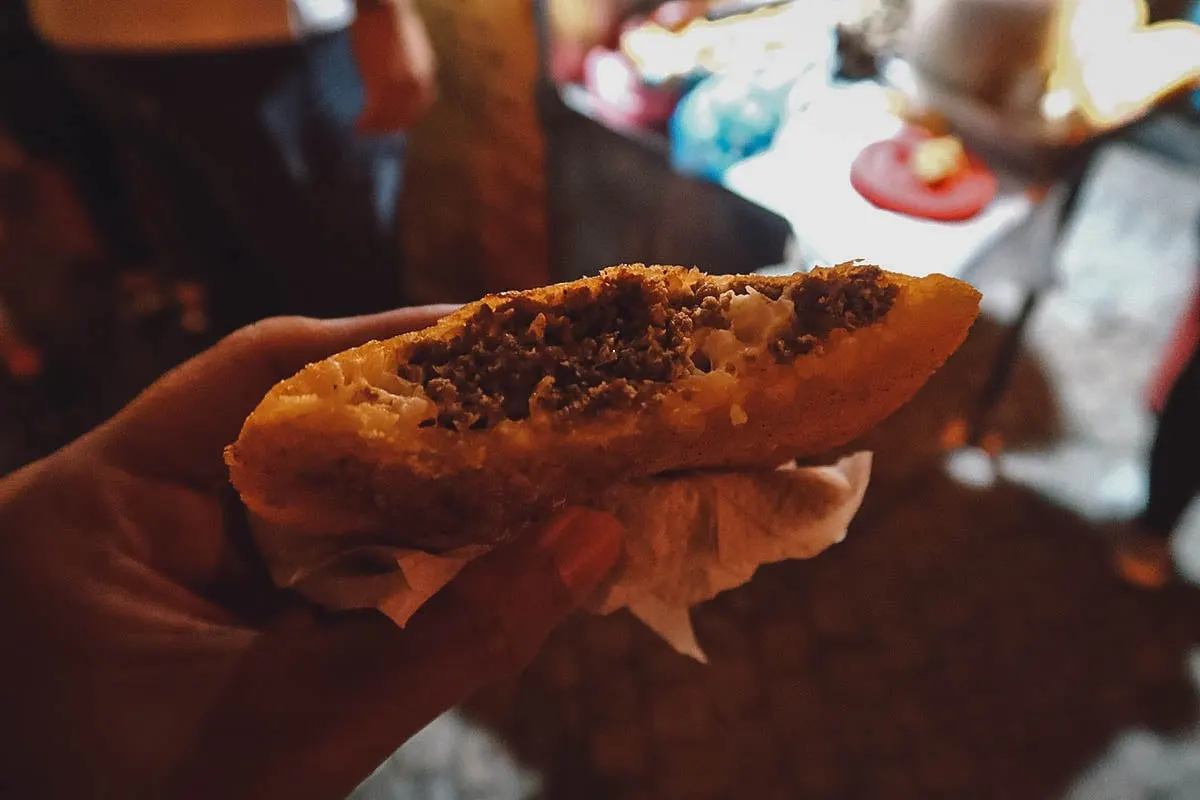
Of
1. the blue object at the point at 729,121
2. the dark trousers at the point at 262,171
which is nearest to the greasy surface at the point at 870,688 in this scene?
the blue object at the point at 729,121

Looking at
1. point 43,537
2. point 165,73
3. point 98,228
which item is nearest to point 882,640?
point 43,537

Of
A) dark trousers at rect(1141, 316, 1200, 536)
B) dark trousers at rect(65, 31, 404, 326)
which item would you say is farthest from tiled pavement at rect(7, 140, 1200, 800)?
dark trousers at rect(65, 31, 404, 326)

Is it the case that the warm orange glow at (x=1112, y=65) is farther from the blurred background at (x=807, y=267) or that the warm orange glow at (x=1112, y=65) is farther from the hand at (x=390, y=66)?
the hand at (x=390, y=66)

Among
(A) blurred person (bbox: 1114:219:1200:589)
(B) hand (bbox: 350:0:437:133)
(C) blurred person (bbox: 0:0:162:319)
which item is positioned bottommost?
(A) blurred person (bbox: 1114:219:1200:589)

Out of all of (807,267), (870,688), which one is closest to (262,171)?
(807,267)

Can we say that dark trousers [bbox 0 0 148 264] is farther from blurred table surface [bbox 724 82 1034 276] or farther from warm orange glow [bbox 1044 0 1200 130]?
warm orange glow [bbox 1044 0 1200 130]

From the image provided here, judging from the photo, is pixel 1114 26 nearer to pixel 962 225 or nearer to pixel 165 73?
pixel 962 225

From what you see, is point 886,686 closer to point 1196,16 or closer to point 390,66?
point 1196,16
